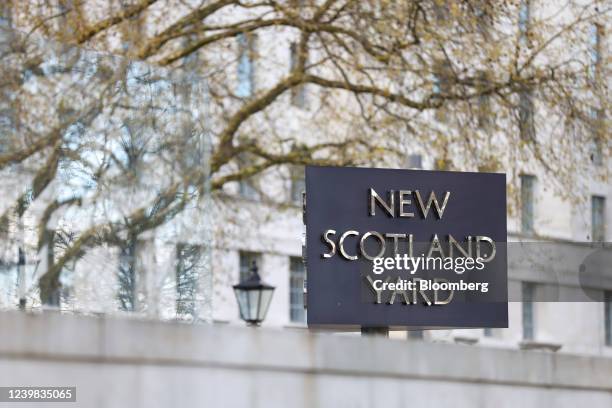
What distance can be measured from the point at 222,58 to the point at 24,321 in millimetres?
18453

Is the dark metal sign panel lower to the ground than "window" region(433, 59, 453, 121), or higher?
lower

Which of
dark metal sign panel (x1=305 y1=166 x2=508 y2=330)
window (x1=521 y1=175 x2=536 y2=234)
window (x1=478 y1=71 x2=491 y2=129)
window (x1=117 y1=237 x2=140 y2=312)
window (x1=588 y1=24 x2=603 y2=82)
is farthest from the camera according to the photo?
window (x1=521 y1=175 x2=536 y2=234)

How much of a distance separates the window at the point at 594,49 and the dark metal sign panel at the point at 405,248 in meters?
12.2

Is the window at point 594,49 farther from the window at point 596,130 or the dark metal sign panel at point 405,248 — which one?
the dark metal sign panel at point 405,248

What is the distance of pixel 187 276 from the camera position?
786cm

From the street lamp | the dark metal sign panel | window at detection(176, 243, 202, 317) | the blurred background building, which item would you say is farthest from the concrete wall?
the street lamp

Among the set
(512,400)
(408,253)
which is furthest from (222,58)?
(512,400)

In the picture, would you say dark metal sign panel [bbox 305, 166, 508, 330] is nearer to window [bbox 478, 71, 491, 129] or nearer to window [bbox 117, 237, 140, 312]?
window [bbox 117, 237, 140, 312]

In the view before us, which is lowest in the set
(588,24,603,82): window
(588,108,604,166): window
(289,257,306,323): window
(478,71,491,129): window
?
(289,257,306,323): window

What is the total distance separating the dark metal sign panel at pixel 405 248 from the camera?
19.2 feet

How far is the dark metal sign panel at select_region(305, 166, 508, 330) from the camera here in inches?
230

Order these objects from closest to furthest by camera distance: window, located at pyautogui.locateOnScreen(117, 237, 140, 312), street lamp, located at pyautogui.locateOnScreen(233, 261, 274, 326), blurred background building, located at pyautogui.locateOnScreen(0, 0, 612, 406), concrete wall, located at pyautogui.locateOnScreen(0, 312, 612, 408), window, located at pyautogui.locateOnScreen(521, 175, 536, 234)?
concrete wall, located at pyautogui.locateOnScreen(0, 312, 612, 408), window, located at pyautogui.locateOnScreen(117, 237, 140, 312), blurred background building, located at pyautogui.locateOnScreen(0, 0, 612, 406), street lamp, located at pyautogui.locateOnScreen(233, 261, 274, 326), window, located at pyautogui.locateOnScreen(521, 175, 536, 234)

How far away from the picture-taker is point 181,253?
314 inches

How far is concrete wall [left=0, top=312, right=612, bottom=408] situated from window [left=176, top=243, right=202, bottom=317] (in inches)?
123
